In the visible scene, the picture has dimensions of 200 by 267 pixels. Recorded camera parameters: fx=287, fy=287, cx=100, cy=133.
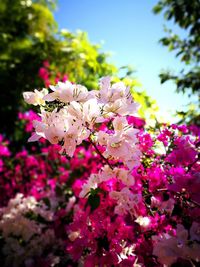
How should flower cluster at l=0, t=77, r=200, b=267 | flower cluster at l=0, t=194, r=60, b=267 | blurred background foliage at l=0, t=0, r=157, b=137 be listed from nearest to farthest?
flower cluster at l=0, t=77, r=200, b=267
flower cluster at l=0, t=194, r=60, b=267
blurred background foliage at l=0, t=0, r=157, b=137

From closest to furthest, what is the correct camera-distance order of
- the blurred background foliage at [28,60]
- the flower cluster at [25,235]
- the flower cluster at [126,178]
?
the flower cluster at [126,178], the flower cluster at [25,235], the blurred background foliage at [28,60]

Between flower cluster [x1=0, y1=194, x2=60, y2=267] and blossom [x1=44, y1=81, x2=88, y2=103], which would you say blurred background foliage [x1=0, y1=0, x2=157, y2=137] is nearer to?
flower cluster [x1=0, y1=194, x2=60, y2=267]

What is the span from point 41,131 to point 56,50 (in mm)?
6855

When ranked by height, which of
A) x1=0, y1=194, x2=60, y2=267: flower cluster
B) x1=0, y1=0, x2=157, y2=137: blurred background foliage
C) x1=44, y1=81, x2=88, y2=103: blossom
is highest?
x1=0, y1=0, x2=157, y2=137: blurred background foliage

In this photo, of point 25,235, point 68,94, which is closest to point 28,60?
point 25,235

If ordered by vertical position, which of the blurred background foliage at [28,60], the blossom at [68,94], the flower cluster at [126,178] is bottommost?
the flower cluster at [126,178]

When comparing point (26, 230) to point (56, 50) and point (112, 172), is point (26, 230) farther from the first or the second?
point (56, 50)

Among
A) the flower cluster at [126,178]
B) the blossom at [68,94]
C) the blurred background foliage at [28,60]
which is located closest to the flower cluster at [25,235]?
the flower cluster at [126,178]

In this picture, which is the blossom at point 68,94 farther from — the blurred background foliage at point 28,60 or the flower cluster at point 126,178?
the blurred background foliage at point 28,60

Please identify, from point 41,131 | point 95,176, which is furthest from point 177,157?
point 41,131

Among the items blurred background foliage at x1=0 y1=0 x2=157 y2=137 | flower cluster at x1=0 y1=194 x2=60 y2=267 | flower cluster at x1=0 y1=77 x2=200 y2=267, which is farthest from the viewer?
blurred background foliage at x1=0 y1=0 x2=157 y2=137

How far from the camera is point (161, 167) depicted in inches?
58.7

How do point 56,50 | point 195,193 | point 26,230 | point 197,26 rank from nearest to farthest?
point 195,193, point 26,230, point 197,26, point 56,50

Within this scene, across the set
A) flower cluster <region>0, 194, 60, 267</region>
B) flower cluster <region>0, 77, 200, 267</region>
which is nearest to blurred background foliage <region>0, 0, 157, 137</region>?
flower cluster <region>0, 194, 60, 267</region>
